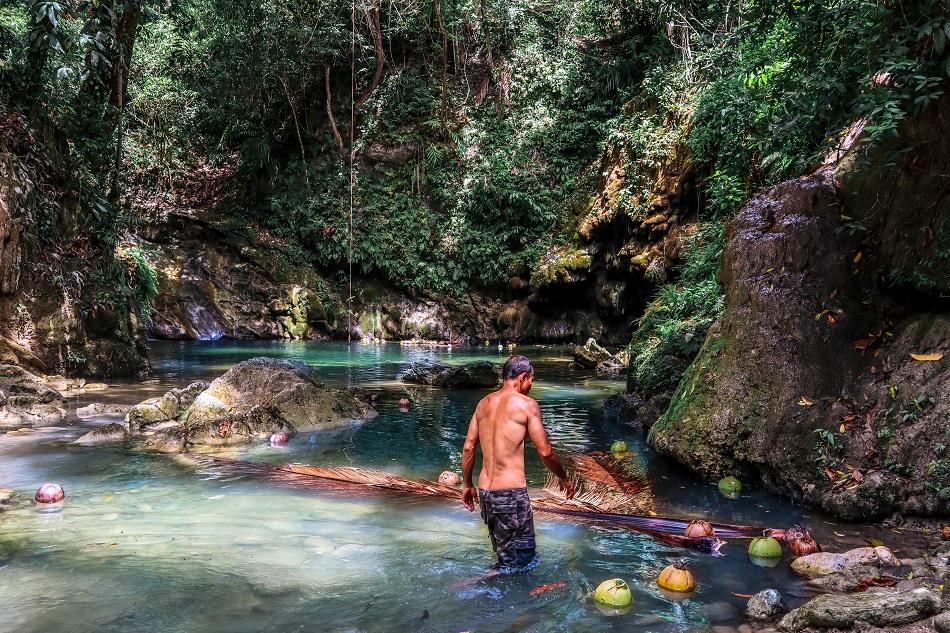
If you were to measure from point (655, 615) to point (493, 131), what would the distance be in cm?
2139

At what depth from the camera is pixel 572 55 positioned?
22734 mm

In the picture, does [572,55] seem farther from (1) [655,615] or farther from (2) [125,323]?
(1) [655,615]

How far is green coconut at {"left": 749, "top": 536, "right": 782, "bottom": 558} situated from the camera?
13.6 feet

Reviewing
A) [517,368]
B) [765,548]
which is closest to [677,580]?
[765,548]

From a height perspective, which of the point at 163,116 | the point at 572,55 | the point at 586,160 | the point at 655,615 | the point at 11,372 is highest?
the point at 572,55

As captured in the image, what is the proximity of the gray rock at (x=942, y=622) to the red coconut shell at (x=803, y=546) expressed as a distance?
1319 millimetres

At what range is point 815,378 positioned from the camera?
5.52m

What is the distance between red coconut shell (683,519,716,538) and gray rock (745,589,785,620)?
102cm

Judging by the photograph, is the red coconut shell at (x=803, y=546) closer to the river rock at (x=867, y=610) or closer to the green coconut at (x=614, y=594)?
the river rock at (x=867, y=610)

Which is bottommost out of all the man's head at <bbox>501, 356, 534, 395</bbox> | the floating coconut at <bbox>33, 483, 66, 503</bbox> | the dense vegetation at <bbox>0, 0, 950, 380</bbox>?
the floating coconut at <bbox>33, 483, 66, 503</bbox>

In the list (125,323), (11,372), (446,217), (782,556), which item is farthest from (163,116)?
(782,556)

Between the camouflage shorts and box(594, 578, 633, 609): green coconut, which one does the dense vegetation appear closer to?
the camouflage shorts

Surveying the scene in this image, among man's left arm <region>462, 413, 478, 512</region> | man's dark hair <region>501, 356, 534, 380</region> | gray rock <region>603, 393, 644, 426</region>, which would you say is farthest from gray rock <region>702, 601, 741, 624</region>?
gray rock <region>603, 393, 644, 426</region>

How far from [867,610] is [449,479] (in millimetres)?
3639
